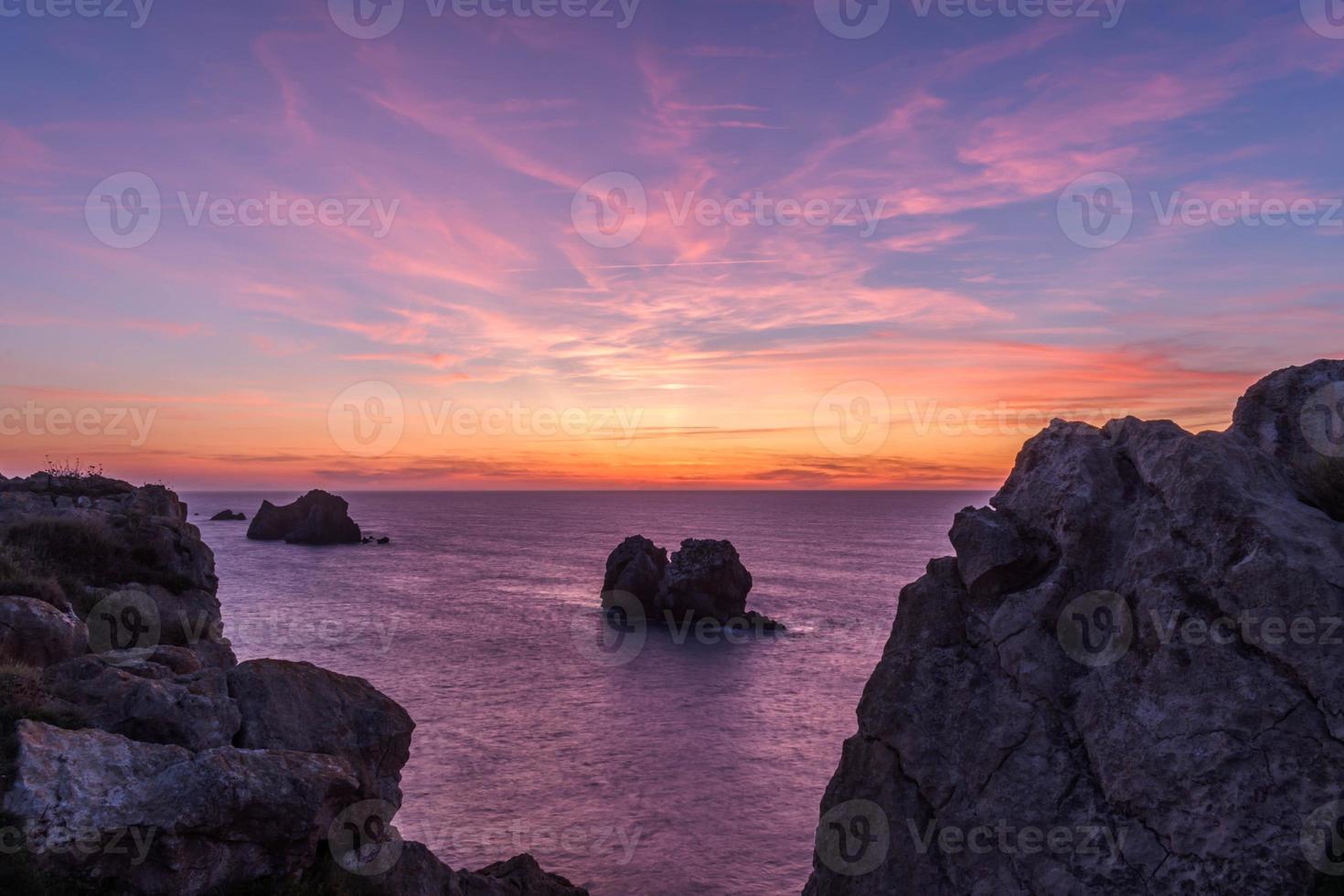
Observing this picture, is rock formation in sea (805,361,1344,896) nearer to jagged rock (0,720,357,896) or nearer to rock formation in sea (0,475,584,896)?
rock formation in sea (0,475,584,896)

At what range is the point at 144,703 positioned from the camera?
11555 mm

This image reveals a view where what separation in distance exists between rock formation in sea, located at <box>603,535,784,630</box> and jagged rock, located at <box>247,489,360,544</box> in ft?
327

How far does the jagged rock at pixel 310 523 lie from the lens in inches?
6112

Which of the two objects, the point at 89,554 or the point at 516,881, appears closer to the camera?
the point at 516,881

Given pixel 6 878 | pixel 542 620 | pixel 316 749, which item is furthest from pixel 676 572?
pixel 6 878

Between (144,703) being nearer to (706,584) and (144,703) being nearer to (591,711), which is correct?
(591,711)

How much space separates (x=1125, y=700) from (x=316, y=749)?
12912 millimetres

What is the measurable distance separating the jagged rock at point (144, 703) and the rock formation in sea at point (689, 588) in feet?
201

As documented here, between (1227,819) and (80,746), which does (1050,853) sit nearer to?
(1227,819)

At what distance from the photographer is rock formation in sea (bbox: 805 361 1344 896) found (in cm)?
927

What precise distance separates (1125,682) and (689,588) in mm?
63653

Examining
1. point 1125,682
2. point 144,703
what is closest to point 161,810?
point 144,703

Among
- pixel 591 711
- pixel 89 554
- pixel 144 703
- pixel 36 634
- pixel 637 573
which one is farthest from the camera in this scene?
pixel 637 573

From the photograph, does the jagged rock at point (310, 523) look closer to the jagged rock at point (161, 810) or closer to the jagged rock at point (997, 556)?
the jagged rock at point (161, 810)
